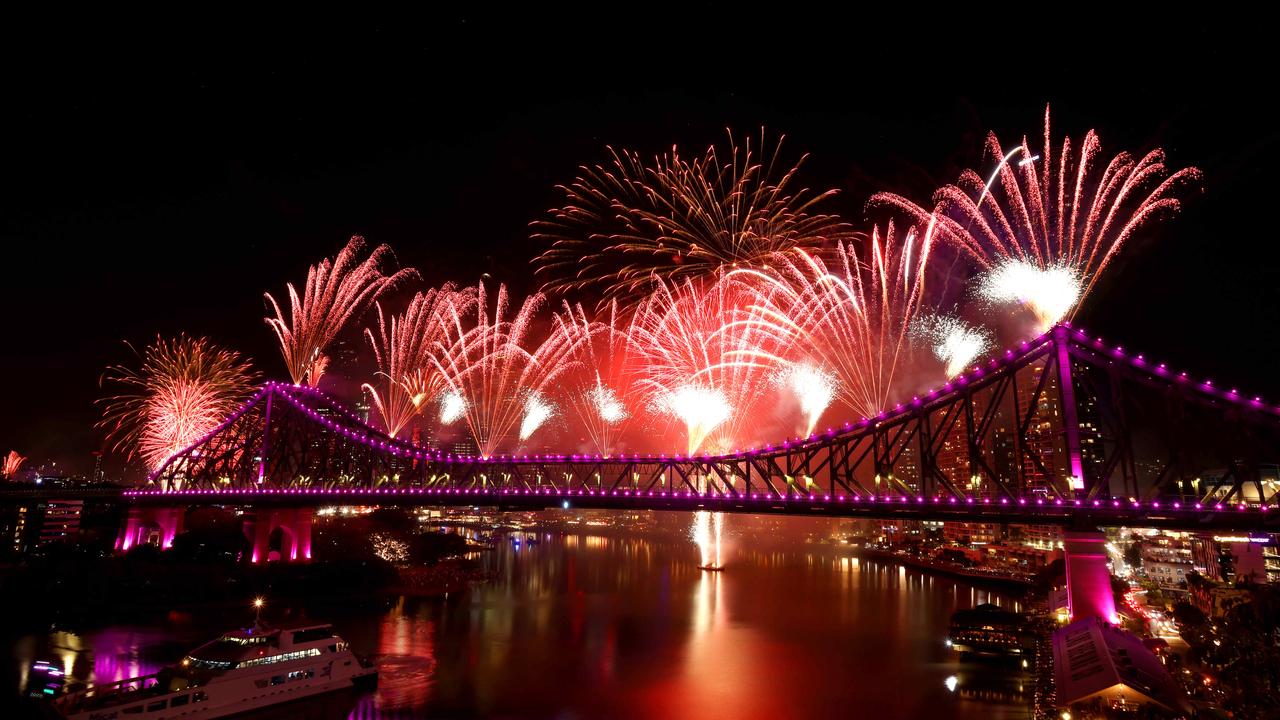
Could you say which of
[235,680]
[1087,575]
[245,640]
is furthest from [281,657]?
[1087,575]

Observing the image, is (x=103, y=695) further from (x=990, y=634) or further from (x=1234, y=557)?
(x=1234, y=557)

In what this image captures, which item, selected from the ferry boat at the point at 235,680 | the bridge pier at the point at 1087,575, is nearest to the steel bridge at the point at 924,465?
the bridge pier at the point at 1087,575

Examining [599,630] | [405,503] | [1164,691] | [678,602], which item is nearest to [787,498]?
[599,630]

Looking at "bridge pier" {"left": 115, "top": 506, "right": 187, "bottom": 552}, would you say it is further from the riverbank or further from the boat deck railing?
the riverbank

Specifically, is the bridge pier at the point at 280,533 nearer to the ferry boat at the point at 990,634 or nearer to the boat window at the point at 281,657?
the boat window at the point at 281,657

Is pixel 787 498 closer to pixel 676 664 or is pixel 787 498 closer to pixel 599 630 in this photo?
pixel 676 664

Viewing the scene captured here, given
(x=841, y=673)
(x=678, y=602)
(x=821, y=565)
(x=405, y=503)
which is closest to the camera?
(x=841, y=673)

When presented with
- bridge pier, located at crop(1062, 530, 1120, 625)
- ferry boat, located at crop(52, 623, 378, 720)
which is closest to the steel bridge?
bridge pier, located at crop(1062, 530, 1120, 625)
